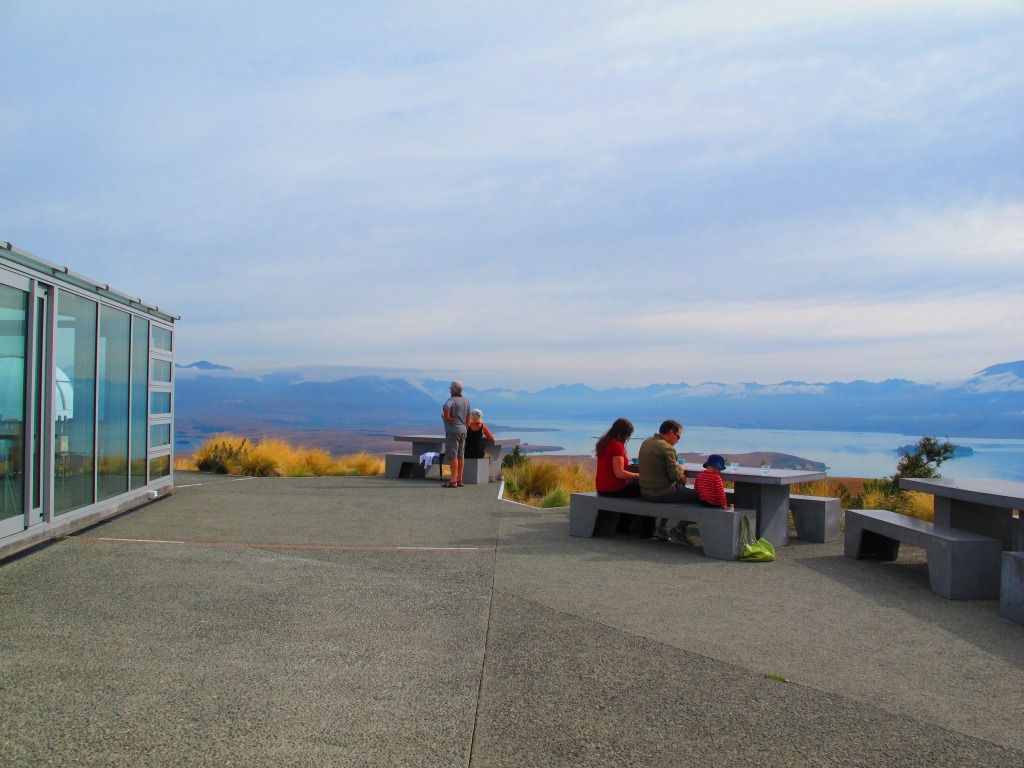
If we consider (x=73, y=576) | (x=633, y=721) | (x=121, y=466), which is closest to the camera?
(x=633, y=721)

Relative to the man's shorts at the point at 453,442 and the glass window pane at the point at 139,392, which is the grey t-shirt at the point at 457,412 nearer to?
the man's shorts at the point at 453,442

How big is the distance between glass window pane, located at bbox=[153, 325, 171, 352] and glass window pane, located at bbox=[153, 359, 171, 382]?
20 centimetres

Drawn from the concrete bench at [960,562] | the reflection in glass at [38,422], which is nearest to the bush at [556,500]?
the concrete bench at [960,562]

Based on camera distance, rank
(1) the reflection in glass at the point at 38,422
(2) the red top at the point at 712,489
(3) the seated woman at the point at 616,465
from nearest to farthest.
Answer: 1. (1) the reflection in glass at the point at 38,422
2. (2) the red top at the point at 712,489
3. (3) the seated woman at the point at 616,465

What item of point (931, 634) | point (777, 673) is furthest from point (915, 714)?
point (931, 634)

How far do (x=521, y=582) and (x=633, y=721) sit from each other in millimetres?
3070

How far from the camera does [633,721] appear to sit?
3.93m

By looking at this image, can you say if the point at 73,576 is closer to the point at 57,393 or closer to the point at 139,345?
the point at 57,393

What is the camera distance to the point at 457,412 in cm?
1477

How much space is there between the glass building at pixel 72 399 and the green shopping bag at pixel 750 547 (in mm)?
6397

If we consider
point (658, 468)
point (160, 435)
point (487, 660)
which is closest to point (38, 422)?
point (160, 435)

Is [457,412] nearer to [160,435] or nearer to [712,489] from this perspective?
[160,435]

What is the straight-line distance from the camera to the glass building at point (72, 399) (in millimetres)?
7465

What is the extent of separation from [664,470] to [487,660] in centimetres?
444
